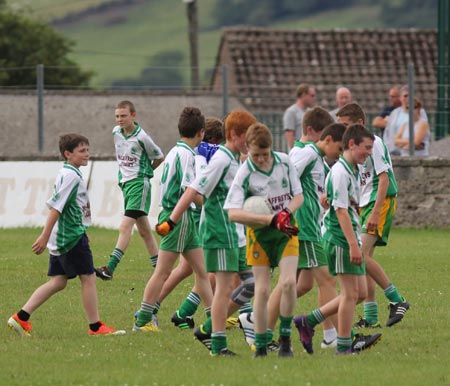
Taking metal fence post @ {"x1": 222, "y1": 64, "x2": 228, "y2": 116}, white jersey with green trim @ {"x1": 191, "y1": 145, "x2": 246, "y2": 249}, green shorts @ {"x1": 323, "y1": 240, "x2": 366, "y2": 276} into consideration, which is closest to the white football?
white jersey with green trim @ {"x1": 191, "y1": 145, "x2": 246, "y2": 249}

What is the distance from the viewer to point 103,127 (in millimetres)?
33031

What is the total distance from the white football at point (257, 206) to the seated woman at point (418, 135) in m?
13.2

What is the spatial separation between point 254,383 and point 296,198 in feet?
5.26

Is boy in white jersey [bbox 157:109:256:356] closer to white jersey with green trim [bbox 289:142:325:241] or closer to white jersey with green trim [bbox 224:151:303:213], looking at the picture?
white jersey with green trim [bbox 224:151:303:213]

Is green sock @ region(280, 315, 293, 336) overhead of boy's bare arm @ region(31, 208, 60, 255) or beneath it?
beneath

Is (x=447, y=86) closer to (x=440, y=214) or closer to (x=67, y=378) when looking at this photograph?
(x=440, y=214)

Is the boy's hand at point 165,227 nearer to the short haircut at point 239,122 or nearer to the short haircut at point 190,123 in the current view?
the short haircut at point 239,122

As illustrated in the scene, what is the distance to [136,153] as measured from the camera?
617 inches

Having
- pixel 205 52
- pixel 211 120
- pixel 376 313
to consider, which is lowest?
pixel 205 52

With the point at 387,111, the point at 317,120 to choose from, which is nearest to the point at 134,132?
the point at 317,120

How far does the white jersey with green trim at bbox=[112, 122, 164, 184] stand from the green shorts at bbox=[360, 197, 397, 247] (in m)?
3.40

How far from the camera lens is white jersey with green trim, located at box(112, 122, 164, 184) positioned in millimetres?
15578

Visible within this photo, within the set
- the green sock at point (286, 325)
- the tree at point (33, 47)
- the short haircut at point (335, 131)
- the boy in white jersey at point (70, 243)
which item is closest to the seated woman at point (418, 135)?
the boy in white jersey at point (70, 243)

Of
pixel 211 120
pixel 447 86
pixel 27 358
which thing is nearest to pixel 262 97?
pixel 447 86
